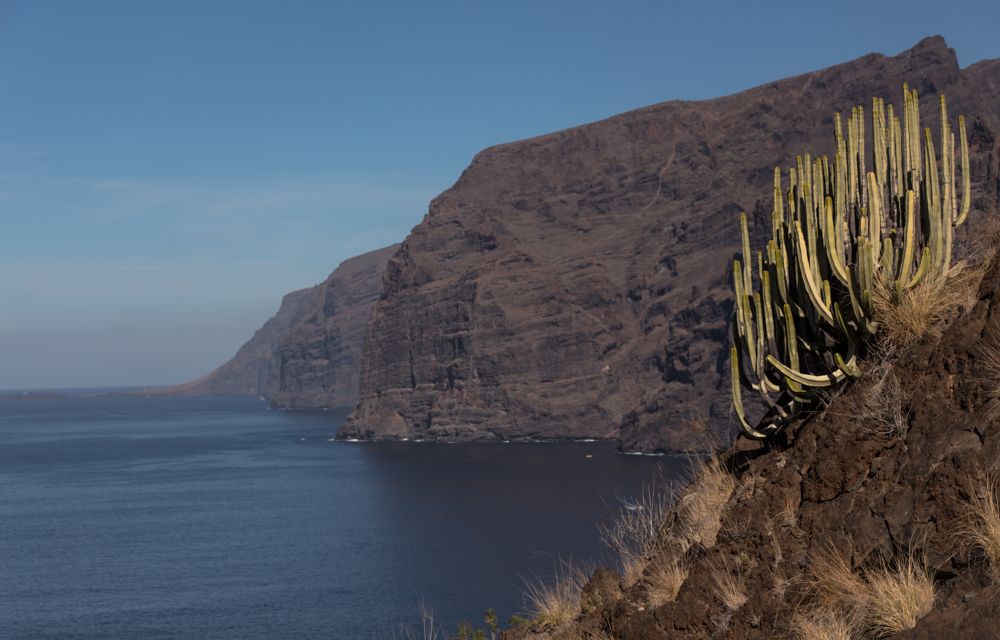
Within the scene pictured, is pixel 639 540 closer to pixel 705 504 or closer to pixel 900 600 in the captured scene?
pixel 705 504

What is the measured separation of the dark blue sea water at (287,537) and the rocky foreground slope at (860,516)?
63.7ft

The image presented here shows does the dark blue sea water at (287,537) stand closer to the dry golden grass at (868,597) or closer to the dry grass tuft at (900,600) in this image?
the dry golden grass at (868,597)

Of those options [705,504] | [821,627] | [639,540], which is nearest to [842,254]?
[705,504]

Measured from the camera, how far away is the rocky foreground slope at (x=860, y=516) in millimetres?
6715

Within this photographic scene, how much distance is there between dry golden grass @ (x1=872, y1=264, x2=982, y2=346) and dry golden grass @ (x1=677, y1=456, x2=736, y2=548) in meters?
2.45

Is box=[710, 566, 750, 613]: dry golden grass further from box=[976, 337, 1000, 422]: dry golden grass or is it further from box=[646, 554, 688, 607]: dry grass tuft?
box=[976, 337, 1000, 422]: dry golden grass

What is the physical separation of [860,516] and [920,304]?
2257mm

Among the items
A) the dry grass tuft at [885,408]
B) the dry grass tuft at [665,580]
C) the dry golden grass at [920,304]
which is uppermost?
the dry golden grass at [920,304]

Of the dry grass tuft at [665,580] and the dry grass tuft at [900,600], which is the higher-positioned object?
the dry grass tuft at [900,600]

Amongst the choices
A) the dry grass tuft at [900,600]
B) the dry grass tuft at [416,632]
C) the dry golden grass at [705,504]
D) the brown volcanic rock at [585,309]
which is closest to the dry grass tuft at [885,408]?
the dry grass tuft at [900,600]

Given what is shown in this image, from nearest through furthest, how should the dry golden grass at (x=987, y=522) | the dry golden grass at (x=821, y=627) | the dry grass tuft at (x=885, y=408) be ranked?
the dry golden grass at (x=987, y=522)
the dry golden grass at (x=821, y=627)
the dry grass tuft at (x=885, y=408)

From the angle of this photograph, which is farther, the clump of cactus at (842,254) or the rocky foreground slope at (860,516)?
the clump of cactus at (842,254)

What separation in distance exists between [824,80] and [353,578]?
17725 cm

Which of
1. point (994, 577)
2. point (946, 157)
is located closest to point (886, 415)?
point (994, 577)
